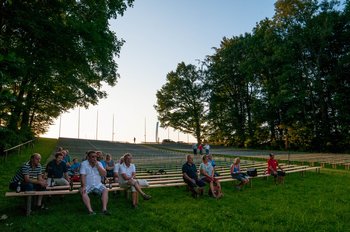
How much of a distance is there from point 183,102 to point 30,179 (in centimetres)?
5806

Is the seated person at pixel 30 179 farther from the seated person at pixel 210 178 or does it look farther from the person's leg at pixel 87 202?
the seated person at pixel 210 178

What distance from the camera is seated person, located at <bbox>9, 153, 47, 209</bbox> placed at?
25.8ft

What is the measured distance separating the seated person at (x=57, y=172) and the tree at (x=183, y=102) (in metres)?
54.7

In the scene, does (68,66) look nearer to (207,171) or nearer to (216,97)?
(207,171)

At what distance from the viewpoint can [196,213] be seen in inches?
314

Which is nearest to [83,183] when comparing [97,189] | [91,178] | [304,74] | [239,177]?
[91,178]

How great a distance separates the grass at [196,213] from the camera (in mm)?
6734

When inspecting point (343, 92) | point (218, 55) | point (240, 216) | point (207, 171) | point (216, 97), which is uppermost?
point (218, 55)

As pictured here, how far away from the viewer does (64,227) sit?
21.4ft

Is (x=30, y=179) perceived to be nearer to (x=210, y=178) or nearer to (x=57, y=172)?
(x=57, y=172)

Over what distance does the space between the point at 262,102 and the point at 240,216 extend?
40.8m

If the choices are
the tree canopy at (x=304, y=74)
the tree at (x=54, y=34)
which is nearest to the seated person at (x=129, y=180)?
the tree at (x=54, y=34)

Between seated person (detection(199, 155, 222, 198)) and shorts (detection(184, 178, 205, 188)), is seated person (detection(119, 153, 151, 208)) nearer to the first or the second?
shorts (detection(184, 178, 205, 188))

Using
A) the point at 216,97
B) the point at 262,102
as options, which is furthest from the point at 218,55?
the point at 262,102
